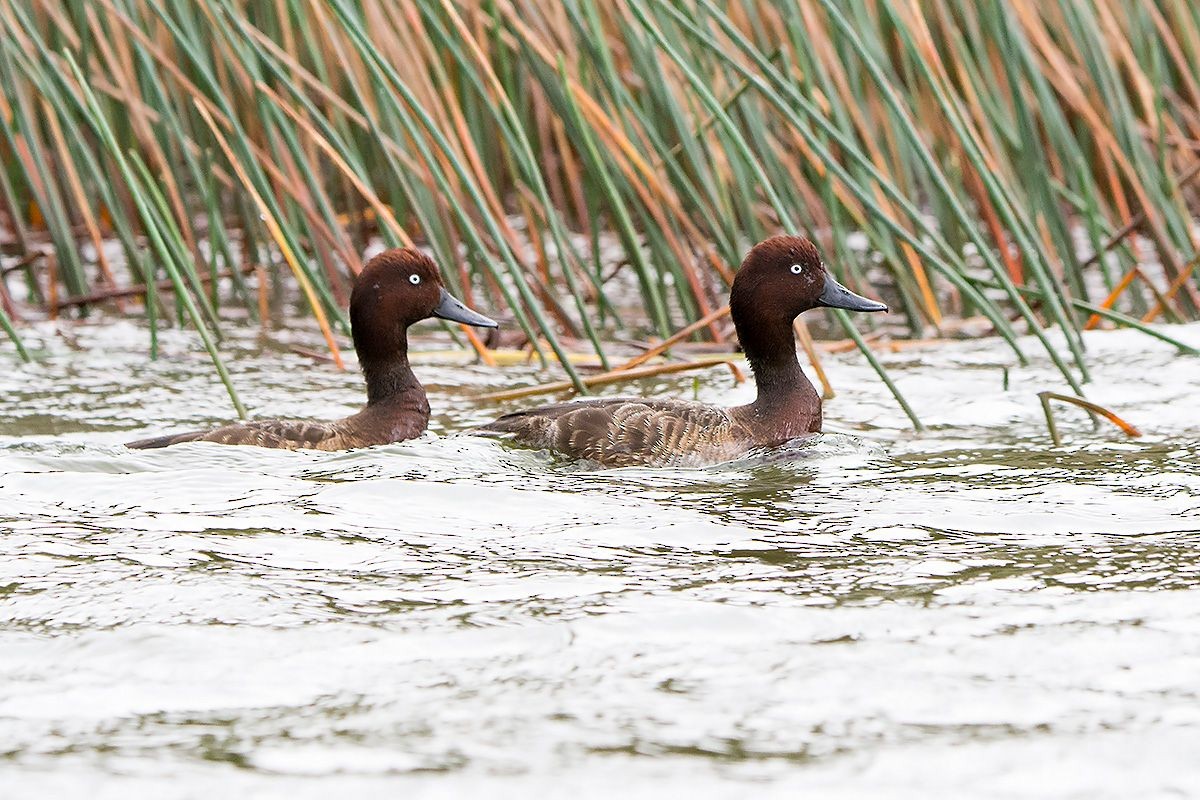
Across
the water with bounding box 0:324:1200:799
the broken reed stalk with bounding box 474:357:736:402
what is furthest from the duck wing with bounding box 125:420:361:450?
the broken reed stalk with bounding box 474:357:736:402

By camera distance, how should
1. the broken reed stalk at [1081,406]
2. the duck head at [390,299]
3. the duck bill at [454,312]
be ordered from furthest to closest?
the duck bill at [454,312], the duck head at [390,299], the broken reed stalk at [1081,406]

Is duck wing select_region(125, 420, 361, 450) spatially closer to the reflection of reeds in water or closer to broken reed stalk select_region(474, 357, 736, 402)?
the reflection of reeds in water

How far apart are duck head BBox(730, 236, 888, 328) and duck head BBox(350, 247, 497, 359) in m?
0.91

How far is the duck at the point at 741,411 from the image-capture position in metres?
5.50

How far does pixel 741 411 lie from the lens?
19.4 ft

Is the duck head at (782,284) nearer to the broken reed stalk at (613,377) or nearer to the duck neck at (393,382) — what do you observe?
the broken reed stalk at (613,377)

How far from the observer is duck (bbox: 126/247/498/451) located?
585 cm

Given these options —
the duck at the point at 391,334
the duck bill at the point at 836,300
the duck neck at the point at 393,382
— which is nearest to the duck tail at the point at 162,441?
the duck at the point at 391,334

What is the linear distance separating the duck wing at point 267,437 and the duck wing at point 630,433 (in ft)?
1.83

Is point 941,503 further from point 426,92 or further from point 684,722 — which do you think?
point 426,92

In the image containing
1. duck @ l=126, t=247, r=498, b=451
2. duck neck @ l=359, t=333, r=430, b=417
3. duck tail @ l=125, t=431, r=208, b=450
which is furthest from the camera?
duck neck @ l=359, t=333, r=430, b=417

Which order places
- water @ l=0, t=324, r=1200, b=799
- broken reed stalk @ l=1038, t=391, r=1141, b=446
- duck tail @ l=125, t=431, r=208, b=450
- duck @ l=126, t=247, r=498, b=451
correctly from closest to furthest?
water @ l=0, t=324, r=1200, b=799 < duck tail @ l=125, t=431, r=208, b=450 < broken reed stalk @ l=1038, t=391, r=1141, b=446 < duck @ l=126, t=247, r=498, b=451

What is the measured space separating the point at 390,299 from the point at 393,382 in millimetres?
322

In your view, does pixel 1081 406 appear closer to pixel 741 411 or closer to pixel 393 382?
pixel 741 411
